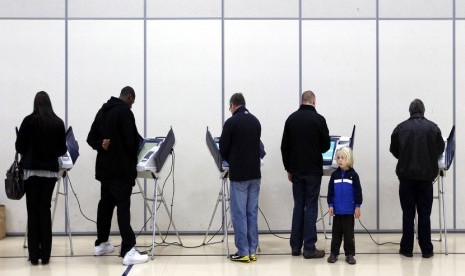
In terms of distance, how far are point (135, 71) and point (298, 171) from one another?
2497 mm

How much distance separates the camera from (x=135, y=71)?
707cm

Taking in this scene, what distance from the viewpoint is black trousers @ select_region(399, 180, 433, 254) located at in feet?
18.8

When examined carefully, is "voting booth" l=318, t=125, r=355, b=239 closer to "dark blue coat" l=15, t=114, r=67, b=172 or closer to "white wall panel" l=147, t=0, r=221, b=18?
"white wall panel" l=147, t=0, r=221, b=18

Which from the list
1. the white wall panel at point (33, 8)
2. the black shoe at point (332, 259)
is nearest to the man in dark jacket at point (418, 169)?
the black shoe at point (332, 259)

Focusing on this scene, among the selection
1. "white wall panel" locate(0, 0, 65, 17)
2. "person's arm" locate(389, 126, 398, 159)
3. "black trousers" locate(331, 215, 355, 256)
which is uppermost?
"white wall panel" locate(0, 0, 65, 17)

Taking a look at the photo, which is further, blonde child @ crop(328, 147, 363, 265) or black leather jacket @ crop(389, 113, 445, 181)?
black leather jacket @ crop(389, 113, 445, 181)

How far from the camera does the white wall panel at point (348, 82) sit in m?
7.10

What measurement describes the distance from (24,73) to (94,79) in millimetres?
825

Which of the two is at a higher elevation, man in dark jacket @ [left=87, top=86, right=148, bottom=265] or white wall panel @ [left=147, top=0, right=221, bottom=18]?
white wall panel @ [left=147, top=0, right=221, bottom=18]

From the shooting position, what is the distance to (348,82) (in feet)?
23.3

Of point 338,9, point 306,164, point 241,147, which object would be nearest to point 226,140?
point 241,147

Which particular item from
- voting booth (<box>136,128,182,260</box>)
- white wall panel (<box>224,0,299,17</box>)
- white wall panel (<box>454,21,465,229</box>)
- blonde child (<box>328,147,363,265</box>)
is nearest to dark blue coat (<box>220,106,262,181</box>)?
voting booth (<box>136,128,182,260</box>)

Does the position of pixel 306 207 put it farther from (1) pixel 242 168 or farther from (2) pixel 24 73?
(2) pixel 24 73

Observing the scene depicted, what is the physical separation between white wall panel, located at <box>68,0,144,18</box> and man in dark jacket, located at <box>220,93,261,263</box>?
223cm
